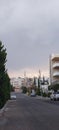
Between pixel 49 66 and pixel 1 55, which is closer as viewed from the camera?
pixel 1 55

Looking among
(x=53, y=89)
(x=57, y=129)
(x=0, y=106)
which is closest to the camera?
(x=57, y=129)

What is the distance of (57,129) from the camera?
1912cm

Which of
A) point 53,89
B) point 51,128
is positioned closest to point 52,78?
point 53,89

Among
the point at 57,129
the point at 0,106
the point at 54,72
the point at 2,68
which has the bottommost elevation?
the point at 57,129

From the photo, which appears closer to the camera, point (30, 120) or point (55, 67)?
point (30, 120)

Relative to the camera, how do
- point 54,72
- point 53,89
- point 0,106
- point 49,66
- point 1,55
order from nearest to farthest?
point 1,55 < point 0,106 < point 53,89 < point 54,72 < point 49,66

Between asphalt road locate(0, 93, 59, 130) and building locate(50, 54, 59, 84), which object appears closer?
asphalt road locate(0, 93, 59, 130)

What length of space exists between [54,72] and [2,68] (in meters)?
123

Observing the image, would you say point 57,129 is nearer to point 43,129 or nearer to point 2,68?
point 43,129

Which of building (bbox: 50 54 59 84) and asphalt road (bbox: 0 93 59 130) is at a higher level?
building (bbox: 50 54 59 84)

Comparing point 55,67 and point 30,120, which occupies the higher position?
point 55,67

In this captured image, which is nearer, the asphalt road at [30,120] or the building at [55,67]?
the asphalt road at [30,120]

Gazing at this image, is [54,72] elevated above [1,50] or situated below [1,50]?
above

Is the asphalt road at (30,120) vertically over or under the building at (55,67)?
under
